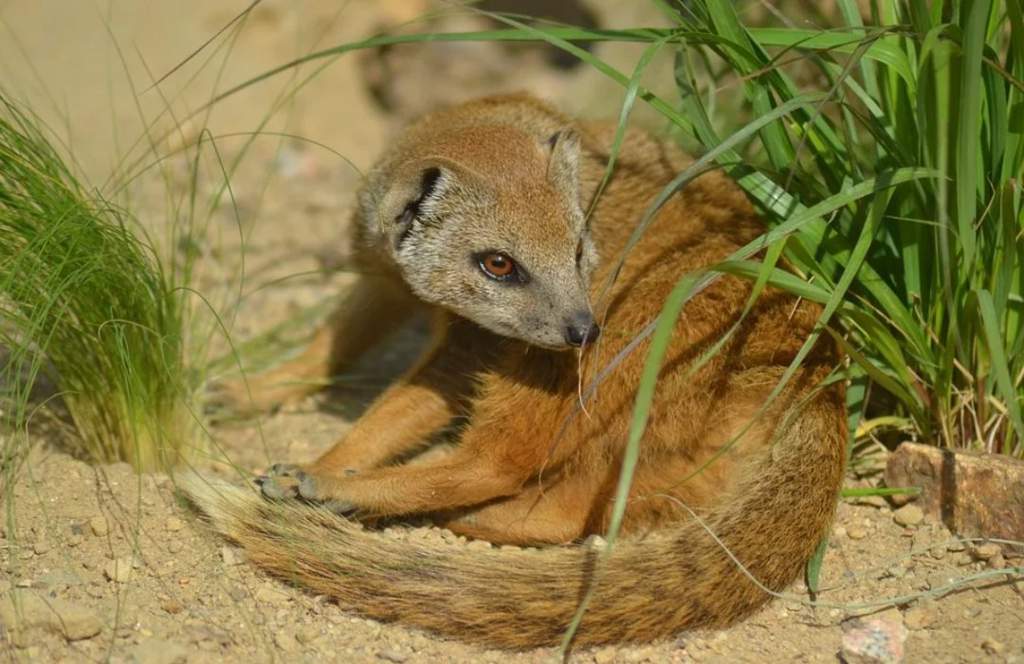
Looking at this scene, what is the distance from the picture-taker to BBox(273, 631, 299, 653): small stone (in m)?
2.32

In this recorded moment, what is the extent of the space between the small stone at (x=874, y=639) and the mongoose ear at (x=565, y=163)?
4.24 ft

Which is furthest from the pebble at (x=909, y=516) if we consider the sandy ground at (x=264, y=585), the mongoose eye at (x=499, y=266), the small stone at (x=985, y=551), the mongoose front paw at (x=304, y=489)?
the mongoose front paw at (x=304, y=489)

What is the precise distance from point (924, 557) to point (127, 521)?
1947 millimetres

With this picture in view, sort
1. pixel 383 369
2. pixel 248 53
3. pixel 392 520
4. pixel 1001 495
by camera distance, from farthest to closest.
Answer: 1. pixel 248 53
2. pixel 383 369
3. pixel 392 520
4. pixel 1001 495

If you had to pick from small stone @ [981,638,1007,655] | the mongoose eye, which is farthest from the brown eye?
A: small stone @ [981,638,1007,655]

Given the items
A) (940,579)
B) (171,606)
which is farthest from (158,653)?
(940,579)

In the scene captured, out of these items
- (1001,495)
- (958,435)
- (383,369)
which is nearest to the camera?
(1001,495)

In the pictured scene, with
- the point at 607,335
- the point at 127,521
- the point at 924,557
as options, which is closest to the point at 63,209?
the point at 127,521

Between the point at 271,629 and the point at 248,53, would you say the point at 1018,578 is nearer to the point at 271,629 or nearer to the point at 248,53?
the point at 271,629

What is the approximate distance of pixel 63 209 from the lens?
8.61ft

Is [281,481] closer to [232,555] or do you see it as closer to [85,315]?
[232,555]

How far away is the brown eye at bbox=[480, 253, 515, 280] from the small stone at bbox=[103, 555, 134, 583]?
44.3 inches

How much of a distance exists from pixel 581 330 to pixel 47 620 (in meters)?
1.35

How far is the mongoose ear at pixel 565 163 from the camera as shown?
2896 millimetres
